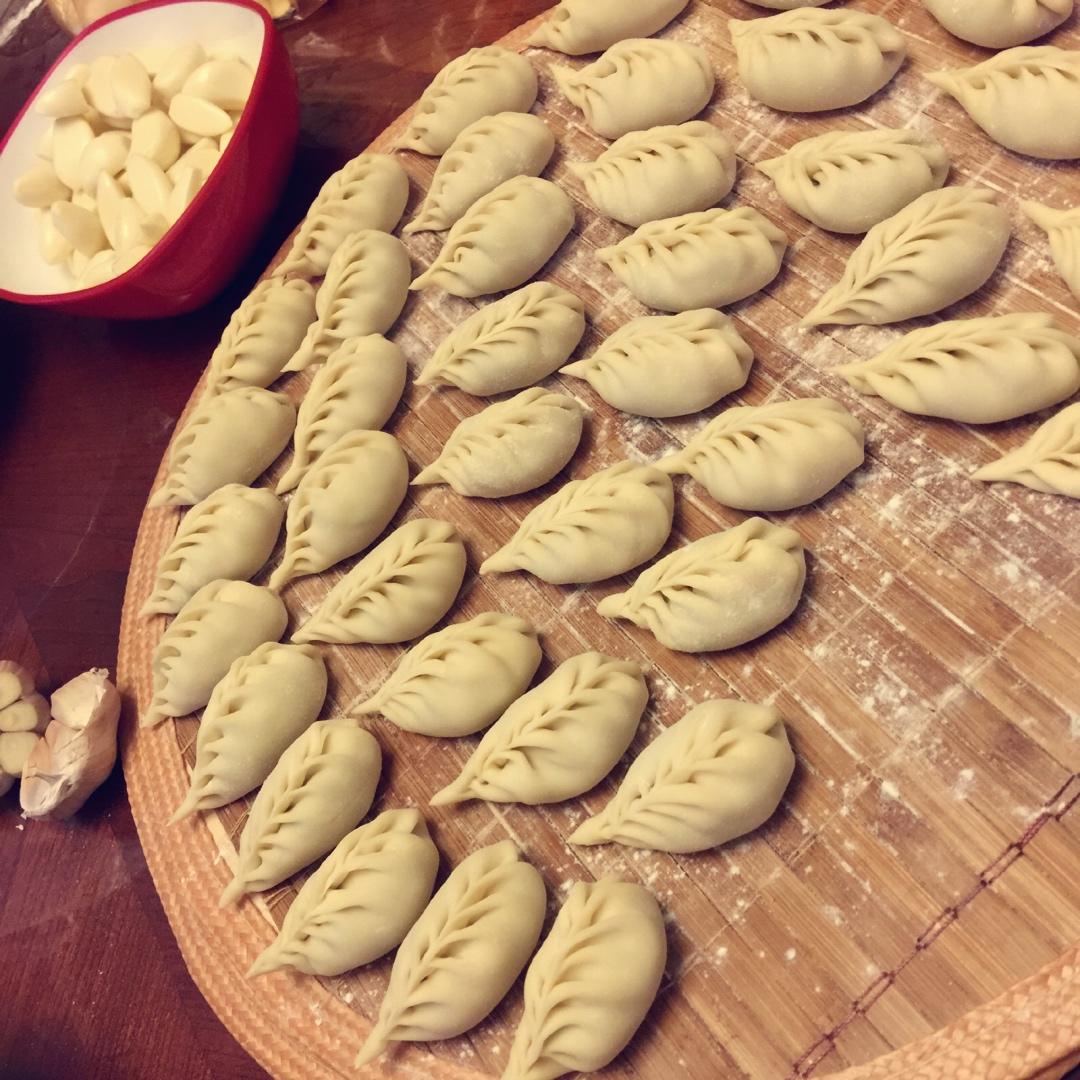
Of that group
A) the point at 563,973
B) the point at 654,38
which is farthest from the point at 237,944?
the point at 654,38

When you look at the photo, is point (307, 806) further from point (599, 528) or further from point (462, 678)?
point (599, 528)

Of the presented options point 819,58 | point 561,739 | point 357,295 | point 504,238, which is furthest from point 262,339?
point 819,58

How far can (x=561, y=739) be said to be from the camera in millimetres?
1620

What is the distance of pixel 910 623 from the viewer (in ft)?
5.17

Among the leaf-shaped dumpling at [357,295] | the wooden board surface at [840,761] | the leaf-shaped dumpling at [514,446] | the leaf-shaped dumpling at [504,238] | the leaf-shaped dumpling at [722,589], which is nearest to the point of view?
the wooden board surface at [840,761]

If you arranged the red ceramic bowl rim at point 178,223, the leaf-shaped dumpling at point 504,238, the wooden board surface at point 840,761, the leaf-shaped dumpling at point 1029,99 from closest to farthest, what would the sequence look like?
the wooden board surface at point 840,761 < the leaf-shaped dumpling at point 1029,99 < the leaf-shaped dumpling at point 504,238 < the red ceramic bowl rim at point 178,223

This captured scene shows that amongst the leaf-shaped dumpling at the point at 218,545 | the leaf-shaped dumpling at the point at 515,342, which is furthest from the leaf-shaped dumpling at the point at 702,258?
the leaf-shaped dumpling at the point at 218,545

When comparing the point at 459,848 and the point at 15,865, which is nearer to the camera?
the point at 459,848

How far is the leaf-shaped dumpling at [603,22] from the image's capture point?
7.57 ft

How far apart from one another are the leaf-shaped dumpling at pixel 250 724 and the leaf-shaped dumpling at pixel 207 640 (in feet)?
0.27

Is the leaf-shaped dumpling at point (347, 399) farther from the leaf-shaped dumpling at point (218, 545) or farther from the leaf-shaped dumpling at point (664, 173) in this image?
the leaf-shaped dumpling at point (664, 173)

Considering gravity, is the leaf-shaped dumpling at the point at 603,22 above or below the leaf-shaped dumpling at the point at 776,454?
above

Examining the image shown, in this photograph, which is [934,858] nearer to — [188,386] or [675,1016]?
[675,1016]

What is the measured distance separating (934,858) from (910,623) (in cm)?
39
